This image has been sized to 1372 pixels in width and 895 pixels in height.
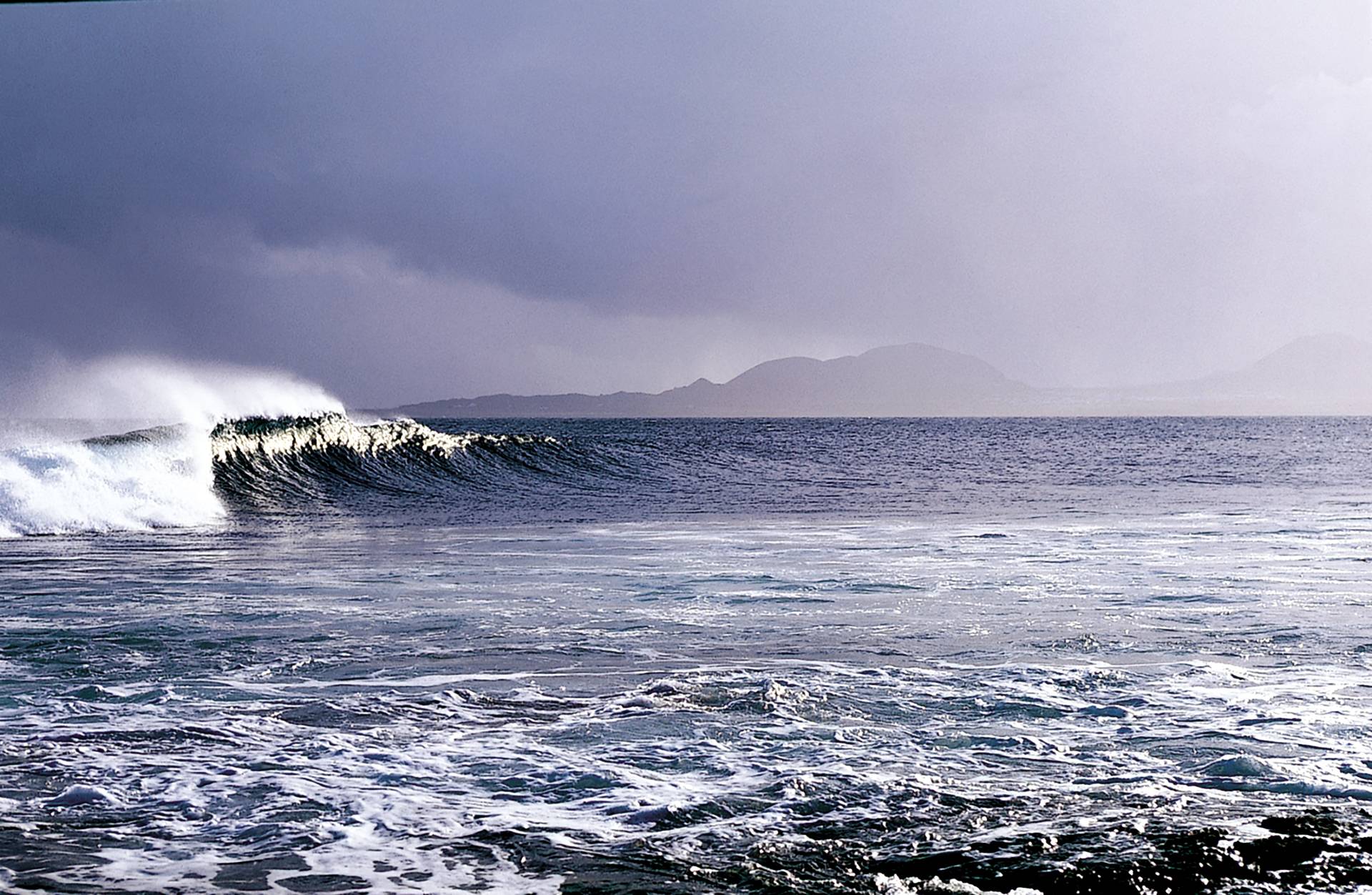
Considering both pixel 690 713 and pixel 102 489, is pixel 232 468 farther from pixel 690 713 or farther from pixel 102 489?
pixel 690 713

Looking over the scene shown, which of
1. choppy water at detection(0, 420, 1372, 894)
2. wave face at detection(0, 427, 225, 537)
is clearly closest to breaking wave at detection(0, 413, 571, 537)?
wave face at detection(0, 427, 225, 537)

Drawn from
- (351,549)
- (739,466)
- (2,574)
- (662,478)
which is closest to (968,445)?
(739,466)

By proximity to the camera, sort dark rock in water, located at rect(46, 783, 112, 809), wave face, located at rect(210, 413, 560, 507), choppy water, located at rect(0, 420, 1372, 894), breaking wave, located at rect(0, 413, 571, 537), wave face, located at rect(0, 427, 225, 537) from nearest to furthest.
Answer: choppy water, located at rect(0, 420, 1372, 894), dark rock in water, located at rect(46, 783, 112, 809), wave face, located at rect(0, 427, 225, 537), breaking wave, located at rect(0, 413, 571, 537), wave face, located at rect(210, 413, 560, 507)

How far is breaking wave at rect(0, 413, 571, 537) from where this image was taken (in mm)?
14844

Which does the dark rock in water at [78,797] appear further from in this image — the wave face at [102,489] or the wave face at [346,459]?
the wave face at [346,459]

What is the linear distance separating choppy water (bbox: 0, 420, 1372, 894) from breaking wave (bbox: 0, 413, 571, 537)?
6.03ft

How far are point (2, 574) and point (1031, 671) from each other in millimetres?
8762

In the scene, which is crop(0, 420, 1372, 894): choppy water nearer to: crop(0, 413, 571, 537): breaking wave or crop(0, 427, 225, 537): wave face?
crop(0, 427, 225, 537): wave face

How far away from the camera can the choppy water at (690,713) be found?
338 cm

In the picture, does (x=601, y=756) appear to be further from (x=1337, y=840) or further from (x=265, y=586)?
(x=265, y=586)

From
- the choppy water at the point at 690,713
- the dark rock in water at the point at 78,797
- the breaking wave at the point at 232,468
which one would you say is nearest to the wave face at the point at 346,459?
the breaking wave at the point at 232,468

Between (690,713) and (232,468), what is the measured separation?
18516 millimetres

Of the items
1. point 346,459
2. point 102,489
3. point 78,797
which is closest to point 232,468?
point 346,459

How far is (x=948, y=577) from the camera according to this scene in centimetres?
953
